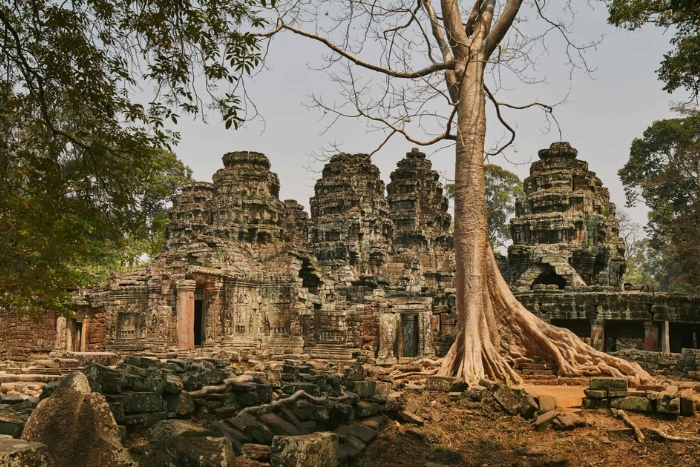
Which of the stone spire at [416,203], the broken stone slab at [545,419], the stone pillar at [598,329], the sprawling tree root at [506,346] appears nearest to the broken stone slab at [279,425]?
the broken stone slab at [545,419]

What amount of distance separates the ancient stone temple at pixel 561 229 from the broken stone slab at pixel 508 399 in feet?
65.2

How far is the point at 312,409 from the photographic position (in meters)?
6.93

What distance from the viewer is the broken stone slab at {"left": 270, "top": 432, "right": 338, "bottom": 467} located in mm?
5117

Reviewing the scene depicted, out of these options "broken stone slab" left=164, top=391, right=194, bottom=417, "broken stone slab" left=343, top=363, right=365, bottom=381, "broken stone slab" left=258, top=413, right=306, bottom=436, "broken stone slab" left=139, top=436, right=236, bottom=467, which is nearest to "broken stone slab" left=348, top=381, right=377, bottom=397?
"broken stone slab" left=343, top=363, right=365, bottom=381

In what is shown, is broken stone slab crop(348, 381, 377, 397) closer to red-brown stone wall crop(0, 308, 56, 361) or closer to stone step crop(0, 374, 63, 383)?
stone step crop(0, 374, 63, 383)

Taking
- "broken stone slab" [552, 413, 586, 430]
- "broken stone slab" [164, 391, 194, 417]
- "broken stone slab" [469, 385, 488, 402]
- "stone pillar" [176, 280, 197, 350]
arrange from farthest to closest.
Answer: "stone pillar" [176, 280, 197, 350]
"broken stone slab" [469, 385, 488, 402]
"broken stone slab" [552, 413, 586, 430]
"broken stone slab" [164, 391, 194, 417]

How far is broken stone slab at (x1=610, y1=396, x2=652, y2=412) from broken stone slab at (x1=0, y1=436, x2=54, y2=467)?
7075 millimetres

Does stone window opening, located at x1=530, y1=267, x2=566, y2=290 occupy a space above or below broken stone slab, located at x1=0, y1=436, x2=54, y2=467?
above

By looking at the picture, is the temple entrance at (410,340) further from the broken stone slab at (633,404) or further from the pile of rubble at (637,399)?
the broken stone slab at (633,404)

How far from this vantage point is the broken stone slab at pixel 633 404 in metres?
8.52

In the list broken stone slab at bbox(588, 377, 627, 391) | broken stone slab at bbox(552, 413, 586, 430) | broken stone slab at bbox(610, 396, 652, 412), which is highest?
broken stone slab at bbox(588, 377, 627, 391)

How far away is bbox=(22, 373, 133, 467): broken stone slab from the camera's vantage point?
4262 millimetres

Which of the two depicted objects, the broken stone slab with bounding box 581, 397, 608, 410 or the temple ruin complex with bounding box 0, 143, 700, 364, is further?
the temple ruin complex with bounding box 0, 143, 700, 364

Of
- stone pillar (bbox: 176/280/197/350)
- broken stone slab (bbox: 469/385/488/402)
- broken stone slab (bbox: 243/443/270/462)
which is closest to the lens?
broken stone slab (bbox: 243/443/270/462)
